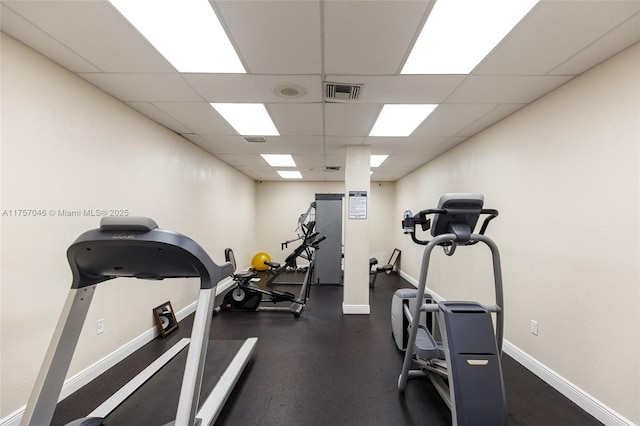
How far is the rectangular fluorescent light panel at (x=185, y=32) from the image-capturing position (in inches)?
53.9

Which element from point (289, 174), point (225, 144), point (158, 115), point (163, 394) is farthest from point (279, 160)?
point (163, 394)

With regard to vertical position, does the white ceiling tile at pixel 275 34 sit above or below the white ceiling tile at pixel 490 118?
below

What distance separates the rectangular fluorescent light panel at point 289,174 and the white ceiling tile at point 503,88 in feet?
13.2

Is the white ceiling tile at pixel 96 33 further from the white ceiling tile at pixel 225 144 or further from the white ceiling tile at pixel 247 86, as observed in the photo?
the white ceiling tile at pixel 225 144

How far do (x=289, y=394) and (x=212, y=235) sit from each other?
9.92ft

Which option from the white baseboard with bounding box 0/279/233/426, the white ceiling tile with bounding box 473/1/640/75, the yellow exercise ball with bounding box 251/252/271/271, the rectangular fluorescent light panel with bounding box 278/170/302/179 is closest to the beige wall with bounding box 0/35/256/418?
the white baseboard with bounding box 0/279/233/426

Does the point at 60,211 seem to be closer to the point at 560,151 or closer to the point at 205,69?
the point at 205,69

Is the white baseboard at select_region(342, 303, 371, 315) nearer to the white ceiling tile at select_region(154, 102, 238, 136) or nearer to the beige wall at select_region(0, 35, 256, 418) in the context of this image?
the beige wall at select_region(0, 35, 256, 418)

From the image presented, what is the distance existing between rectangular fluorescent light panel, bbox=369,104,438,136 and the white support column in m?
0.54

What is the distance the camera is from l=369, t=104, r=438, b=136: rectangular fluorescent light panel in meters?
2.57

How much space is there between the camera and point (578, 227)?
6.40ft

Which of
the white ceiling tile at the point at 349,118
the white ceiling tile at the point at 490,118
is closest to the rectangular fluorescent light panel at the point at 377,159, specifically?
the white ceiling tile at the point at 349,118

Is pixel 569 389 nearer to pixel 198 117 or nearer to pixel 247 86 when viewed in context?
pixel 247 86

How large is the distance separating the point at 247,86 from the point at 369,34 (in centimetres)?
110
